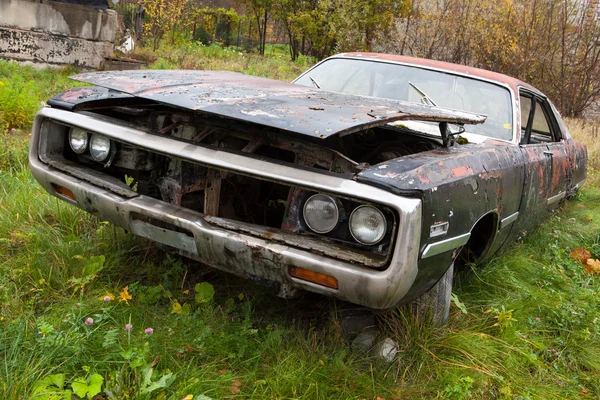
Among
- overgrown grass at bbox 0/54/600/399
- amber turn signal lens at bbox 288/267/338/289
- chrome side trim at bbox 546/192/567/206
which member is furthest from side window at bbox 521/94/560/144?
amber turn signal lens at bbox 288/267/338/289

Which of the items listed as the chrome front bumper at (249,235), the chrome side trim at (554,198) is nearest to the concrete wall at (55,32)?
the chrome front bumper at (249,235)

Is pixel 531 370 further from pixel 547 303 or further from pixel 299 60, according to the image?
pixel 299 60

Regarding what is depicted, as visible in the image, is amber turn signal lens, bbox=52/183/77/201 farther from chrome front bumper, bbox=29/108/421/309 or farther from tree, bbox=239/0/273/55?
tree, bbox=239/0/273/55

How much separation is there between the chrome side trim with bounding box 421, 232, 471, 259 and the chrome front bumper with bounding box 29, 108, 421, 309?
0.32 feet

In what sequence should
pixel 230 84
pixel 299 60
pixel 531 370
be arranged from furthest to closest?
pixel 299 60, pixel 230 84, pixel 531 370

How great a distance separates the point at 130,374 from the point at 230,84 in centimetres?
145

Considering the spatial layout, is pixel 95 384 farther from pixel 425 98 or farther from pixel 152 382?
pixel 425 98

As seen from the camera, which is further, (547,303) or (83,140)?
(547,303)

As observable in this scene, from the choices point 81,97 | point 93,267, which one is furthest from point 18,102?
point 93,267

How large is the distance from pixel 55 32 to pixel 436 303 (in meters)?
7.88

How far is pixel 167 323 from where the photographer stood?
234 cm

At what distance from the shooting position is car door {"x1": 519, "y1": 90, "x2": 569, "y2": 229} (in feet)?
9.98

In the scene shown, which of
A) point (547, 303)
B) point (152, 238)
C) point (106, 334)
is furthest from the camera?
point (547, 303)

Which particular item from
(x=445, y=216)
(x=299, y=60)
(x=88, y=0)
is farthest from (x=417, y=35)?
(x=445, y=216)
